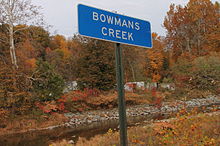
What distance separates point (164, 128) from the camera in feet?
19.3

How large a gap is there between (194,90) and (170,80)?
3839 millimetres

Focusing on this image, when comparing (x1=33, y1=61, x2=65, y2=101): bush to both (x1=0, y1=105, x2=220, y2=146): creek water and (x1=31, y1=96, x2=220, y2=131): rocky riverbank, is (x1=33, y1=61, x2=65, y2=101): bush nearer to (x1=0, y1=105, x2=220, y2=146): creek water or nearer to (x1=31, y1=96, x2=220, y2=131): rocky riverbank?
(x1=31, y1=96, x2=220, y2=131): rocky riverbank

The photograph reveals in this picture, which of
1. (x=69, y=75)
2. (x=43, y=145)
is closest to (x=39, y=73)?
(x=43, y=145)

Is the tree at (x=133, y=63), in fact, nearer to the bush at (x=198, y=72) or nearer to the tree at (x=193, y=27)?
the bush at (x=198, y=72)

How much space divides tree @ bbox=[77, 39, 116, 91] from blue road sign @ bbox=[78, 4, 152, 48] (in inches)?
668

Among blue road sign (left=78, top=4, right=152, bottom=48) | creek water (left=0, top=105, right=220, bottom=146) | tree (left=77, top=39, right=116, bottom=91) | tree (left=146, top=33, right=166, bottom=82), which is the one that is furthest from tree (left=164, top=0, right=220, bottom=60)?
blue road sign (left=78, top=4, right=152, bottom=48)

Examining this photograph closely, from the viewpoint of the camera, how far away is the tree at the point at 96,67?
65.9 ft

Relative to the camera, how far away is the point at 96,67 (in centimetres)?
2006

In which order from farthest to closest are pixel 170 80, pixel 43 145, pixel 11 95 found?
1. pixel 170 80
2. pixel 11 95
3. pixel 43 145

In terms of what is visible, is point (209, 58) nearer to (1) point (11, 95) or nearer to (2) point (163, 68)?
(2) point (163, 68)

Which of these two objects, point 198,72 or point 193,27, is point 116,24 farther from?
point 193,27

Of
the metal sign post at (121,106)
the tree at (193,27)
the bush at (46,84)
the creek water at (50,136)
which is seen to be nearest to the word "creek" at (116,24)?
the metal sign post at (121,106)

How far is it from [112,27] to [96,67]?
1749cm

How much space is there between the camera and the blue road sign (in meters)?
2.39
